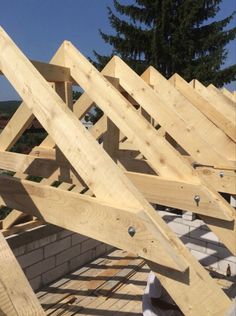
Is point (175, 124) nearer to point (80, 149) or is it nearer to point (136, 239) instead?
point (80, 149)

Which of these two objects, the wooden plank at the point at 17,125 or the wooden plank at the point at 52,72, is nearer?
the wooden plank at the point at 52,72

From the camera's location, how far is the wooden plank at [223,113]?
148 inches

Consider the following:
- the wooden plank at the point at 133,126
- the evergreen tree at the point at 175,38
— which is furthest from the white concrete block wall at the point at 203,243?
the evergreen tree at the point at 175,38

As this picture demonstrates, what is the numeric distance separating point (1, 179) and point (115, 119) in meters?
1.03

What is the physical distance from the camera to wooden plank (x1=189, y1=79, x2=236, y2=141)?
12.4 feet

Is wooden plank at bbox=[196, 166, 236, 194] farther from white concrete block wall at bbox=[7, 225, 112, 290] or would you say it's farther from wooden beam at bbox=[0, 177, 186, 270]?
white concrete block wall at bbox=[7, 225, 112, 290]

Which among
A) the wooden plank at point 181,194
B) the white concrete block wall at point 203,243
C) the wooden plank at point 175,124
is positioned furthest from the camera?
the white concrete block wall at point 203,243

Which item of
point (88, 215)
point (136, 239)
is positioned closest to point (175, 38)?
point (88, 215)

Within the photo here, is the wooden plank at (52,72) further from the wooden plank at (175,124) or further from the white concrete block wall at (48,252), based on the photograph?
the white concrete block wall at (48,252)

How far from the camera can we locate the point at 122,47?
15.9m

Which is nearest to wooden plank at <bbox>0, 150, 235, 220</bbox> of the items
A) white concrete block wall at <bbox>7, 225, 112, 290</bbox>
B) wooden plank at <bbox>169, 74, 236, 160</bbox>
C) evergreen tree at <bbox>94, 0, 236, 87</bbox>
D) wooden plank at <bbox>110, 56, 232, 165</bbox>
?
wooden plank at <bbox>110, 56, 232, 165</bbox>

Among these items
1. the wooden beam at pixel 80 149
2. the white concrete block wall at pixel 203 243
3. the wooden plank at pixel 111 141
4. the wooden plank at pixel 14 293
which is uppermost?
the wooden plank at pixel 111 141

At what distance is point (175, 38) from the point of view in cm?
1516

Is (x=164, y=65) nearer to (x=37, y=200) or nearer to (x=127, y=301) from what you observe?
(x=127, y=301)
